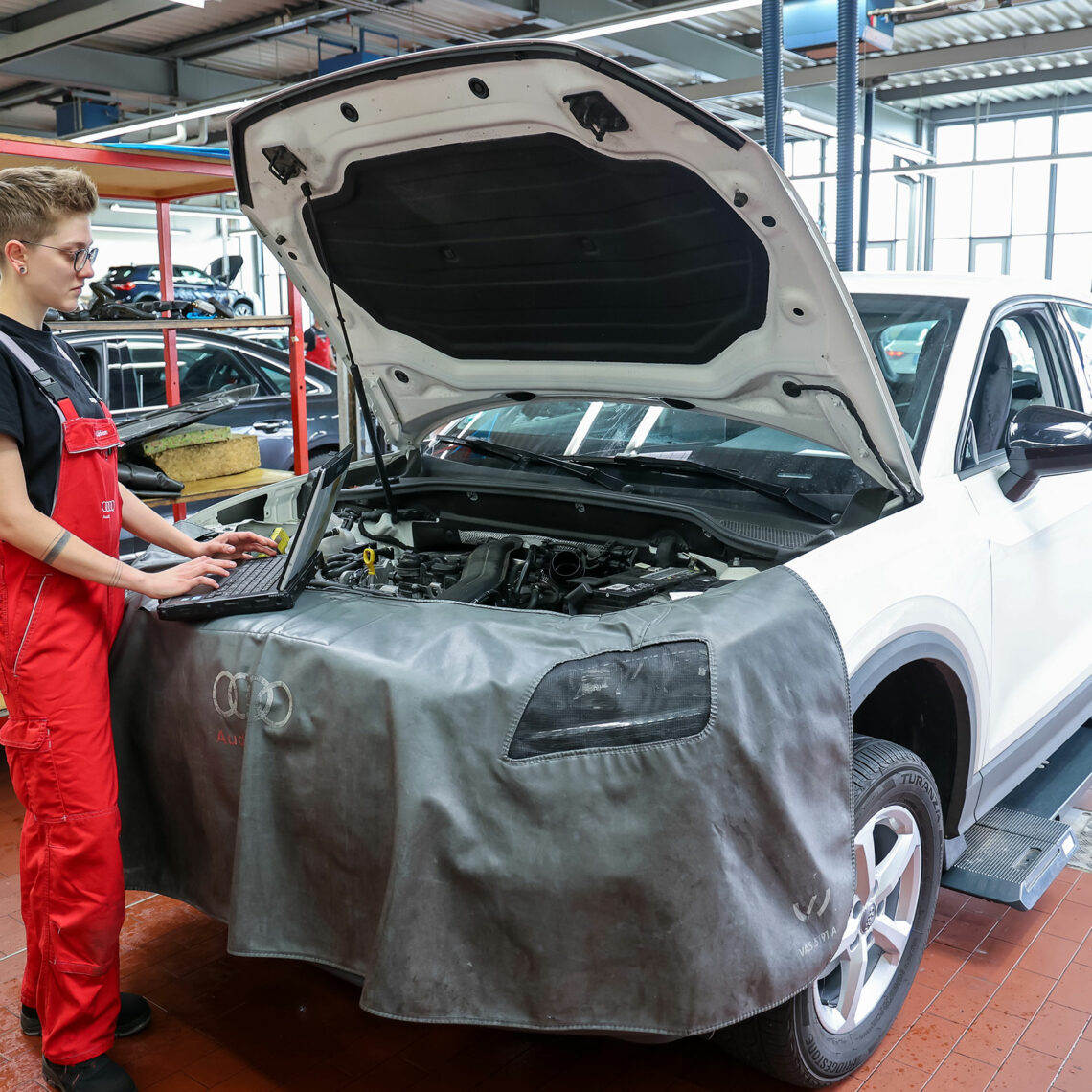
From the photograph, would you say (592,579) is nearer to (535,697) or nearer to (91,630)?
(535,697)

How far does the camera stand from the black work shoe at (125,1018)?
2.54 metres

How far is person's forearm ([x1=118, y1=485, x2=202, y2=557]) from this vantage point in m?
2.57

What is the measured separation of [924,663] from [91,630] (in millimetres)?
1806

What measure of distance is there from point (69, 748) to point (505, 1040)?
1188mm

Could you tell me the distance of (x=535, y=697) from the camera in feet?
5.80

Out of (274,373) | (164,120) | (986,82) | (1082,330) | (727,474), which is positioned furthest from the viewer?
(986,82)

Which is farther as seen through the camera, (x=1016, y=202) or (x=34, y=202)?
(x=1016, y=202)

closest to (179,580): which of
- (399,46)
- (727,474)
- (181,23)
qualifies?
(727,474)

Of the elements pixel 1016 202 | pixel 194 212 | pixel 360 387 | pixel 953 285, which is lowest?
pixel 360 387

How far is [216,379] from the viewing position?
7.09 meters

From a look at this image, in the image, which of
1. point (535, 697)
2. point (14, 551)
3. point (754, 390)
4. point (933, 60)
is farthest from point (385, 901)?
point (933, 60)

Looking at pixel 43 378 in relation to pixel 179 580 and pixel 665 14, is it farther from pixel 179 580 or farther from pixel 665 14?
pixel 665 14

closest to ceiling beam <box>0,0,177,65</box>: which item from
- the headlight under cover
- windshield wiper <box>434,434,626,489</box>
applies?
windshield wiper <box>434,434,626,489</box>

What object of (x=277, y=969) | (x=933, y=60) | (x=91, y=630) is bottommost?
(x=277, y=969)
